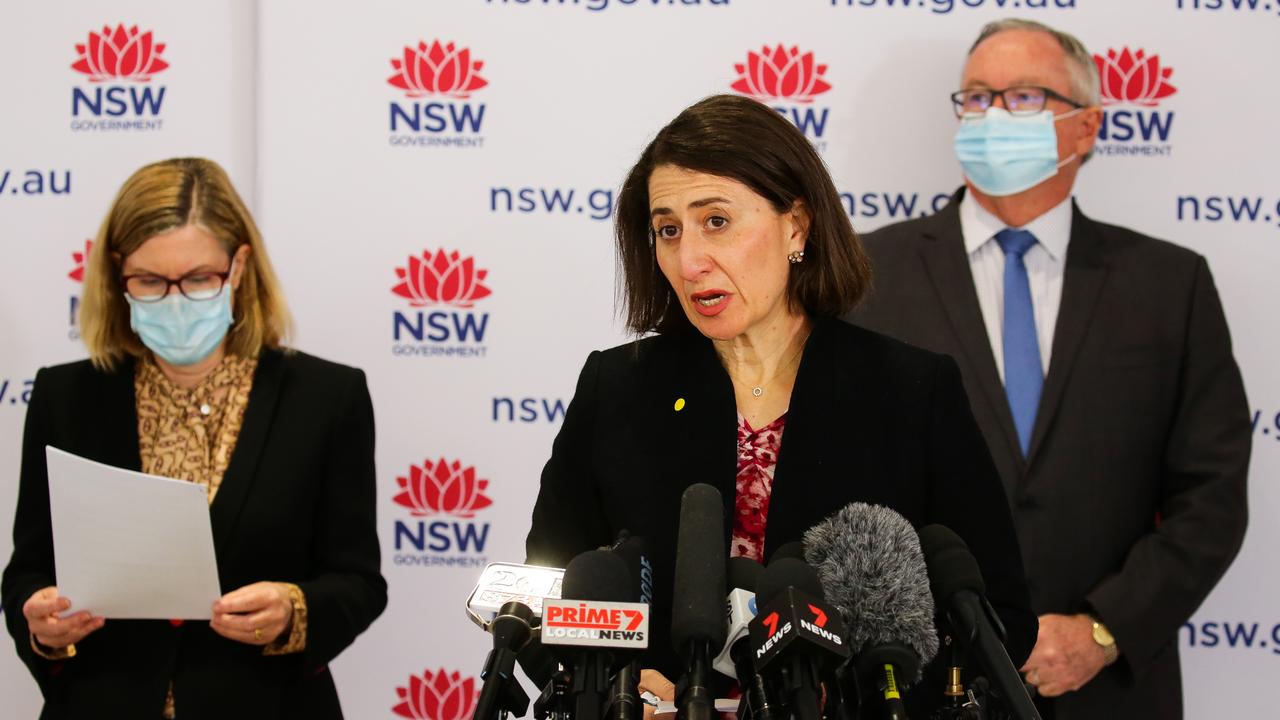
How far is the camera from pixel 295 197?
12.5ft

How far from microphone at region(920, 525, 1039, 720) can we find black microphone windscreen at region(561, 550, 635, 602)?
0.36 metres

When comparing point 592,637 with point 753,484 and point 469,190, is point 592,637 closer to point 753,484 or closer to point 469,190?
point 753,484

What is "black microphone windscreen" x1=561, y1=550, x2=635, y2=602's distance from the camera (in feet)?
4.21

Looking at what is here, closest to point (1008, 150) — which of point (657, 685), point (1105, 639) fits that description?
point (1105, 639)

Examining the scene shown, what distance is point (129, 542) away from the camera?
8.21 feet

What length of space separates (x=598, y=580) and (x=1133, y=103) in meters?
3.02

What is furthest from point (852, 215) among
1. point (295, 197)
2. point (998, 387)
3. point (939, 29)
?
point (295, 197)

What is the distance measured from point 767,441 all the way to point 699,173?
444 mm

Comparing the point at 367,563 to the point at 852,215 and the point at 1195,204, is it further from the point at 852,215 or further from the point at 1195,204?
the point at 1195,204

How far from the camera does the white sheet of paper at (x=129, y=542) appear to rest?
245cm

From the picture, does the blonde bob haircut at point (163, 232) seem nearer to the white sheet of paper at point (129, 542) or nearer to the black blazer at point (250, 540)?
the black blazer at point (250, 540)

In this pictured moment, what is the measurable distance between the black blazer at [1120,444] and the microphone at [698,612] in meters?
1.94

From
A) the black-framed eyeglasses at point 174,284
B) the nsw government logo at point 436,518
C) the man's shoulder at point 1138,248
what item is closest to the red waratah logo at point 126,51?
the black-framed eyeglasses at point 174,284

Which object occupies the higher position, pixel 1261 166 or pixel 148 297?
pixel 1261 166
